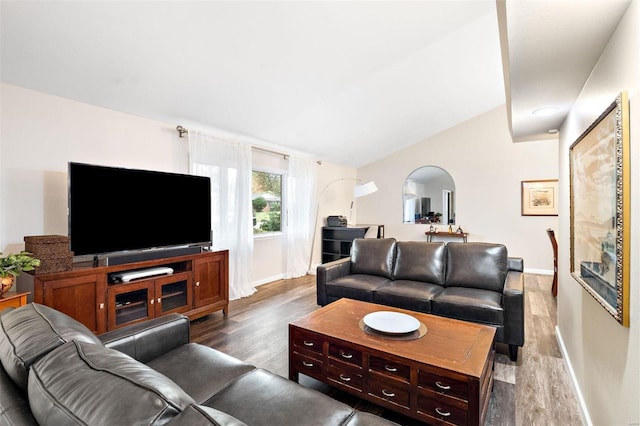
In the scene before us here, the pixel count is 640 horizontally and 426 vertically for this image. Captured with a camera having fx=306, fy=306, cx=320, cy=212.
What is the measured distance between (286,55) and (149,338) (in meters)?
2.65

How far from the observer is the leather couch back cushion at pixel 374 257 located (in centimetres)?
366

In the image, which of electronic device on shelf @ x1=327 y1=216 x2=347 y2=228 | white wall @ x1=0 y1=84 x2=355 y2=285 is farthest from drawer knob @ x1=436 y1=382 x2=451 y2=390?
electronic device on shelf @ x1=327 y1=216 x2=347 y2=228

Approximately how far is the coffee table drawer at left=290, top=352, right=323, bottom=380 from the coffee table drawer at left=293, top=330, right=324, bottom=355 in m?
0.06

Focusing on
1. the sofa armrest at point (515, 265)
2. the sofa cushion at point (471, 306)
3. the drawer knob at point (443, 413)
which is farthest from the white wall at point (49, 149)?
the sofa armrest at point (515, 265)

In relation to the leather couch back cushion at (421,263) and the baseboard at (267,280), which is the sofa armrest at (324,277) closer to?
the leather couch back cushion at (421,263)

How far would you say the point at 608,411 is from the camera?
4.66ft

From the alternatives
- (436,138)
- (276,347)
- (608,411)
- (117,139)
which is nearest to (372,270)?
(276,347)

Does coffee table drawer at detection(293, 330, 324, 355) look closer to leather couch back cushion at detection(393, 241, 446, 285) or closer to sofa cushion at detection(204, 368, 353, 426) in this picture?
sofa cushion at detection(204, 368, 353, 426)

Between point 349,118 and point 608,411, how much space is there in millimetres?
4304

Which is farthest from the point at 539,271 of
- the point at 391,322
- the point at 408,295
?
the point at 391,322

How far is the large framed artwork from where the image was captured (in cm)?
118

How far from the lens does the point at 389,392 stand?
174 centimetres

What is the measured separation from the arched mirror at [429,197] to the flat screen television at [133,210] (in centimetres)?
490

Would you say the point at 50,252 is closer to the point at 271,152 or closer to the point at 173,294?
the point at 173,294
